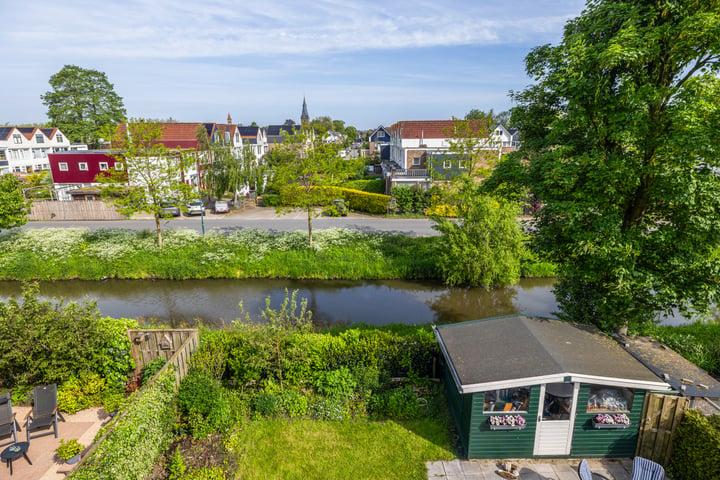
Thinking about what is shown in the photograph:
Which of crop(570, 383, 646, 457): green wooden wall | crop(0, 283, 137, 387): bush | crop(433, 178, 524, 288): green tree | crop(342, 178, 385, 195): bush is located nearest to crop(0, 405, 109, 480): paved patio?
crop(0, 283, 137, 387): bush

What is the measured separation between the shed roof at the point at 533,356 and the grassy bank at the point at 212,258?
11.9 m

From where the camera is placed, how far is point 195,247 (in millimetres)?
25047

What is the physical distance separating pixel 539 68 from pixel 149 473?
14.1 m

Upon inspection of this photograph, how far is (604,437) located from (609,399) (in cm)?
93

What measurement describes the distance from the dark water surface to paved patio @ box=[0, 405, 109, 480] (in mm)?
7153

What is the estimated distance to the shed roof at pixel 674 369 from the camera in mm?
8781

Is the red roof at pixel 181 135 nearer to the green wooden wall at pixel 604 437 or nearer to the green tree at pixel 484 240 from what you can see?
the green tree at pixel 484 240

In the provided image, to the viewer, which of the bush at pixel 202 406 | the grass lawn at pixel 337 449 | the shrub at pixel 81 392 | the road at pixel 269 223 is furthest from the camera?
the road at pixel 269 223

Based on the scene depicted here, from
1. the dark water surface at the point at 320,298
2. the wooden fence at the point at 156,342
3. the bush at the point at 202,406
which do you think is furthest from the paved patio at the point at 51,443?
the dark water surface at the point at 320,298

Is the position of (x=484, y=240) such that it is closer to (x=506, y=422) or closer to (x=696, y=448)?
(x=506, y=422)

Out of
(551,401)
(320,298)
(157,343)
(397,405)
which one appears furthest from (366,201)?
(551,401)

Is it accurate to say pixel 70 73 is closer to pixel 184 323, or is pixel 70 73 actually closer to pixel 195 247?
pixel 195 247

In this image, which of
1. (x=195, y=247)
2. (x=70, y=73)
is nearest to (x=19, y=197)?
(x=195, y=247)

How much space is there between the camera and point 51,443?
931 cm
